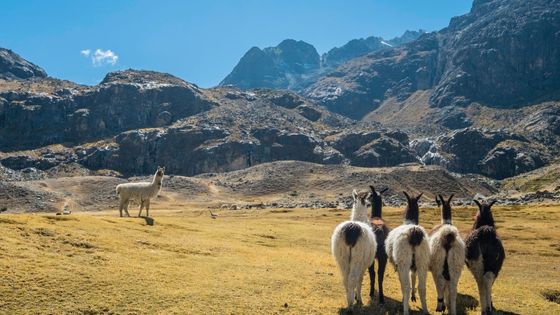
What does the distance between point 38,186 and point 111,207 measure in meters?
26.2

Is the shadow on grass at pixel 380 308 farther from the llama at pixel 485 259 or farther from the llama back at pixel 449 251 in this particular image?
the llama at pixel 485 259

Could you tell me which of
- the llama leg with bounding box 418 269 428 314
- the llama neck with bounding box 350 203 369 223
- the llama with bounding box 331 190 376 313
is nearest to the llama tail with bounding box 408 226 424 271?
the llama leg with bounding box 418 269 428 314

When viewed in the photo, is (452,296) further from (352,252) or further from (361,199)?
(361,199)

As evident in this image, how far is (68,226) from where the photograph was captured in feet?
81.5

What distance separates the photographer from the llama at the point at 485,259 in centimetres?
1677

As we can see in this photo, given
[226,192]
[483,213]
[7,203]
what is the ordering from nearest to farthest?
1. [483,213]
2. [7,203]
3. [226,192]

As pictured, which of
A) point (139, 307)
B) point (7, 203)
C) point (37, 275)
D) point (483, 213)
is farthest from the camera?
point (7, 203)

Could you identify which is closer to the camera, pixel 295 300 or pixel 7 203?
pixel 295 300

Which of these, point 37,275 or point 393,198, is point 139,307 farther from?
point 393,198

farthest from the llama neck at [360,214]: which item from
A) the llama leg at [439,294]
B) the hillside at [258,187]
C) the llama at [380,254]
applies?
the hillside at [258,187]

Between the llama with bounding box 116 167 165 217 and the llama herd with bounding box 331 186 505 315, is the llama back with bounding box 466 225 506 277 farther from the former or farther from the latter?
the llama with bounding box 116 167 165 217

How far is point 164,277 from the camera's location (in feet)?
61.3

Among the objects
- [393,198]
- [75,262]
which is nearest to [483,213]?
[75,262]

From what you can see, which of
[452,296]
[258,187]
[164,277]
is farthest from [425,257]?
[258,187]
